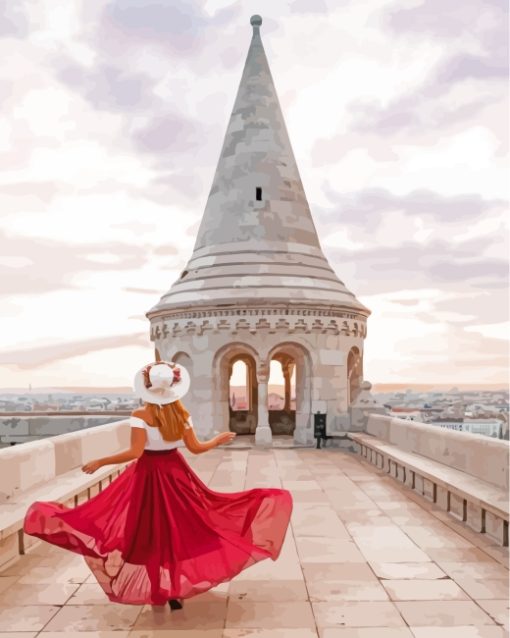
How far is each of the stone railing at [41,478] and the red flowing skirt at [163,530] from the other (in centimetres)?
114

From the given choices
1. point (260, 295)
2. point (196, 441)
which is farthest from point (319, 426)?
point (196, 441)

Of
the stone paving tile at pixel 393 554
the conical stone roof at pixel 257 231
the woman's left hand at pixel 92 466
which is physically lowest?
the stone paving tile at pixel 393 554

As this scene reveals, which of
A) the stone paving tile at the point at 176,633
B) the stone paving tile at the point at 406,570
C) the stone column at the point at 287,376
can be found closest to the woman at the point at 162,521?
the stone paving tile at the point at 176,633

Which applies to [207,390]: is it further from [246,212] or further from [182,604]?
[182,604]

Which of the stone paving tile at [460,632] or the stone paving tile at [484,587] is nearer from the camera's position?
the stone paving tile at [460,632]

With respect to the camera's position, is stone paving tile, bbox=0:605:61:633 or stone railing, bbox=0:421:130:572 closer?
stone paving tile, bbox=0:605:61:633

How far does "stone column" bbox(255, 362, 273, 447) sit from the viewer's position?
55.3ft

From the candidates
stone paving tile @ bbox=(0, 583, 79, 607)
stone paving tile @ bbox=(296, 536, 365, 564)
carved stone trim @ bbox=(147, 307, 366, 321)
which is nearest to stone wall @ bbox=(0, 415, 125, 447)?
carved stone trim @ bbox=(147, 307, 366, 321)

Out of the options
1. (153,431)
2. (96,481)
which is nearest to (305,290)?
(96,481)

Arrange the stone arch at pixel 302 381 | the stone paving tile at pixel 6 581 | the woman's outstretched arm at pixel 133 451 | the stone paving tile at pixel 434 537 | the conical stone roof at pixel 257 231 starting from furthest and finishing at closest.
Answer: the conical stone roof at pixel 257 231 < the stone arch at pixel 302 381 < the stone paving tile at pixel 434 537 < the stone paving tile at pixel 6 581 < the woman's outstretched arm at pixel 133 451

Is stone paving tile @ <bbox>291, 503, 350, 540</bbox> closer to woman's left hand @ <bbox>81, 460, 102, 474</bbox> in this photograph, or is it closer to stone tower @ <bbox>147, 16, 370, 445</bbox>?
woman's left hand @ <bbox>81, 460, 102, 474</bbox>

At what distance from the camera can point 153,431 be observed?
17.3 ft

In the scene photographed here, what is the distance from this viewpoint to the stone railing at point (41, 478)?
21.3 ft

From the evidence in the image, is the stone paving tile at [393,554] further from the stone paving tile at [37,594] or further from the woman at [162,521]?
the stone paving tile at [37,594]
